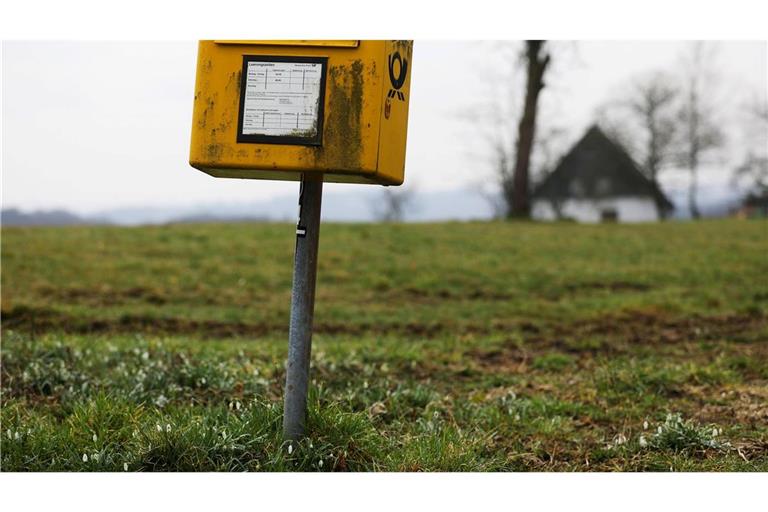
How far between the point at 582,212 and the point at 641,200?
3.68 m

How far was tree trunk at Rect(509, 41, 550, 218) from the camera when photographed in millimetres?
26422

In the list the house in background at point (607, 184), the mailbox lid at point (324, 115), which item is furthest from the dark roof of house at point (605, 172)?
the mailbox lid at point (324, 115)

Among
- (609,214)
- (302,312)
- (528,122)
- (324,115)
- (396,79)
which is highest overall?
(528,122)

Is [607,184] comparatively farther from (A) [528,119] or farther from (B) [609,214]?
(A) [528,119]

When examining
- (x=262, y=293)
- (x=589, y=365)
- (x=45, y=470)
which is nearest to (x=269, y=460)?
(x=45, y=470)

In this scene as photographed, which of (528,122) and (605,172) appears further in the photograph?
(605,172)

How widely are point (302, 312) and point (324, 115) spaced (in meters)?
1.06

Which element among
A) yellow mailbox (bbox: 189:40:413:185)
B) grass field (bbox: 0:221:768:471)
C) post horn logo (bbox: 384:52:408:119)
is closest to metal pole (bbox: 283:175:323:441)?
grass field (bbox: 0:221:768:471)

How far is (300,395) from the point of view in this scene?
445 cm

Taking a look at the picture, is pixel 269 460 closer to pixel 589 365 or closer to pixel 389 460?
pixel 389 460

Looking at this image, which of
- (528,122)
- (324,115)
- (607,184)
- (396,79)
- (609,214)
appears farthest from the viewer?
(607,184)

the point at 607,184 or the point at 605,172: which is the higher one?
the point at 605,172

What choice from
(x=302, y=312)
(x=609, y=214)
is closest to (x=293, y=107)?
(x=302, y=312)

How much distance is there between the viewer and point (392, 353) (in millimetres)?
7918
